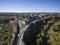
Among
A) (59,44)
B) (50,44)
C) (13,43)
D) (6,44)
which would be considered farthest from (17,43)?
(59,44)

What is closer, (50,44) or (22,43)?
(50,44)

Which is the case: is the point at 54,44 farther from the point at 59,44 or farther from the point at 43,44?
the point at 43,44

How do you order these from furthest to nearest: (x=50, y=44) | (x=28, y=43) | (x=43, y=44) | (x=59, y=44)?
(x=28, y=43)
(x=43, y=44)
(x=50, y=44)
(x=59, y=44)

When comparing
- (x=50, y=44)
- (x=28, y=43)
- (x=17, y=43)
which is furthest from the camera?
(x=28, y=43)

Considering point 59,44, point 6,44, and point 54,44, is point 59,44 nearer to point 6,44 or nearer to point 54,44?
point 54,44

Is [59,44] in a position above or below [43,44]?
above

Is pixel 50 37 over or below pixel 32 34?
over

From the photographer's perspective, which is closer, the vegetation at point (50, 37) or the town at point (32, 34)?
the vegetation at point (50, 37)

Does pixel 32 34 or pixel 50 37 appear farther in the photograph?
pixel 32 34

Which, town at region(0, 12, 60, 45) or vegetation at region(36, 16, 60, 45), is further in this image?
town at region(0, 12, 60, 45)
